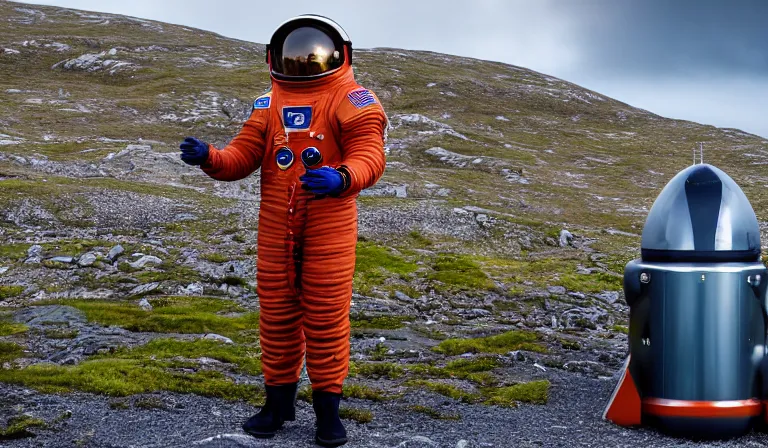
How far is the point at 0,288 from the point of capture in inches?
743

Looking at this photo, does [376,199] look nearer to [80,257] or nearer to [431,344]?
[80,257]

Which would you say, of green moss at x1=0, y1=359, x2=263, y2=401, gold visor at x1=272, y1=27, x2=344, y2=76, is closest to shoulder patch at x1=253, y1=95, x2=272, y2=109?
gold visor at x1=272, y1=27, x2=344, y2=76

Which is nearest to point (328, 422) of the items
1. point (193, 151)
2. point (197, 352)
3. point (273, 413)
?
point (273, 413)

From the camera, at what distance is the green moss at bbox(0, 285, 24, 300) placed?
1839 centimetres

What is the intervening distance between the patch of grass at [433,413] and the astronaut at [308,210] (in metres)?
1.80

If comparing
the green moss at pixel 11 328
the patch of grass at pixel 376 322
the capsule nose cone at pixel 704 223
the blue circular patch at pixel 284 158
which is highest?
the blue circular patch at pixel 284 158

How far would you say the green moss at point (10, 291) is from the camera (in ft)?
60.3

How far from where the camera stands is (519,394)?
10695 millimetres

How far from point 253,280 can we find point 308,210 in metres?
13.5

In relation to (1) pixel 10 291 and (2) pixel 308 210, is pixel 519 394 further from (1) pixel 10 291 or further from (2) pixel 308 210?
(1) pixel 10 291

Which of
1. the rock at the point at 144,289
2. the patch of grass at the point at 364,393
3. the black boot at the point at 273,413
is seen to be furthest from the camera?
the rock at the point at 144,289

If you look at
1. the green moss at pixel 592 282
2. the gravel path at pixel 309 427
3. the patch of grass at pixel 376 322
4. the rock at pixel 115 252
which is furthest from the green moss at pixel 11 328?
the green moss at pixel 592 282

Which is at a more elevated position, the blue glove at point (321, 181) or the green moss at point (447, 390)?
the blue glove at point (321, 181)

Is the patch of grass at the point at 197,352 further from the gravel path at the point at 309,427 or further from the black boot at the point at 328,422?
the black boot at the point at 328,422
